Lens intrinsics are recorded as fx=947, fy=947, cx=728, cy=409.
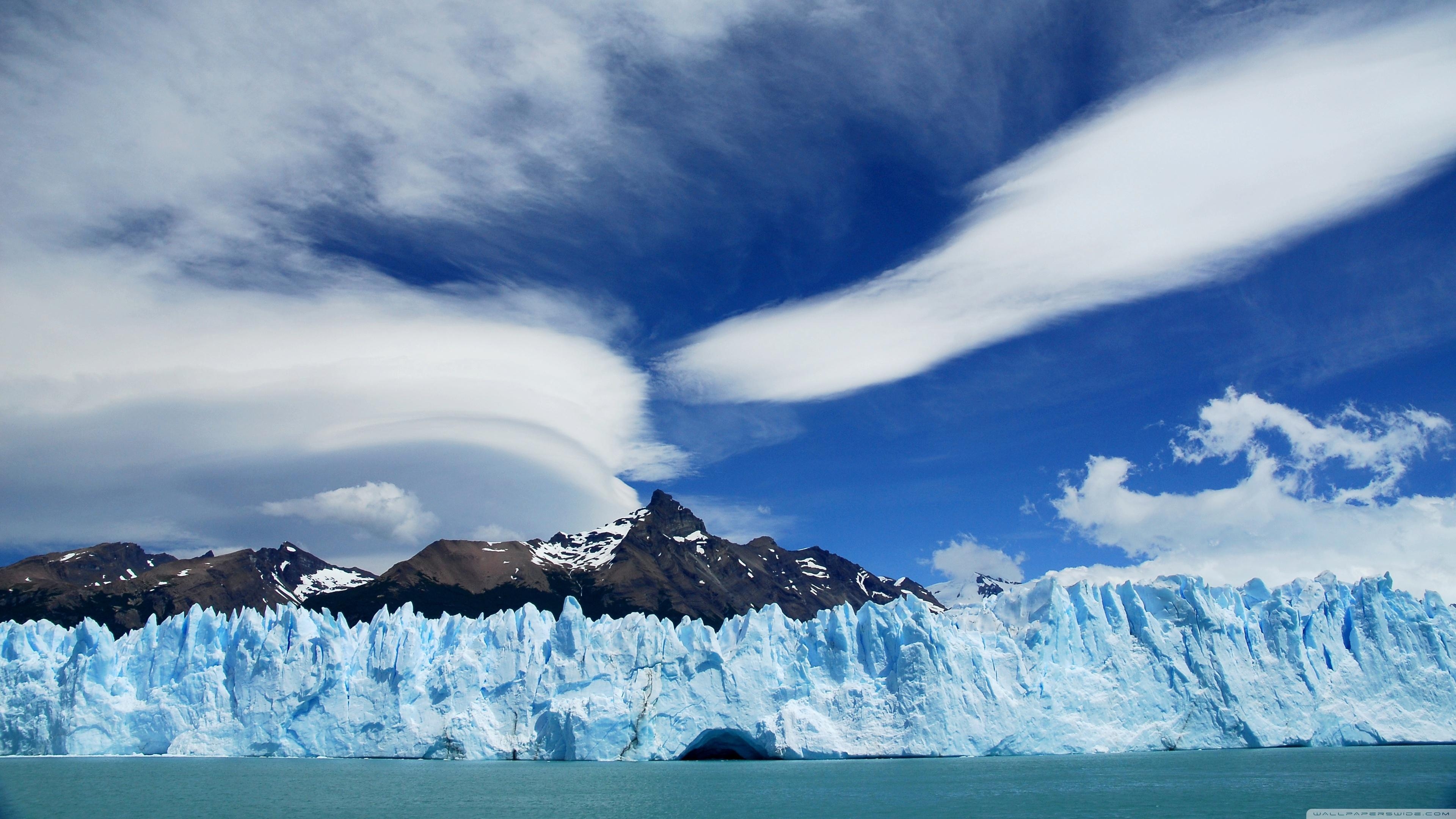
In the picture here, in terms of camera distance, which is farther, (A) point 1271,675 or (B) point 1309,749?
(B) point 1309,749

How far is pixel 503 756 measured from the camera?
43031 mm

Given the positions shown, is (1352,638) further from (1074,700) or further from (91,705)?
(91,705)

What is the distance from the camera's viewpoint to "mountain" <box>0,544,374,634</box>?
3696 inches

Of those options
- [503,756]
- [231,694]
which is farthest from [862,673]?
[231,694]

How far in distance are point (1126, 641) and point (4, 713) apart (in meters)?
52.7

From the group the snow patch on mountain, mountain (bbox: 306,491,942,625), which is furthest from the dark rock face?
mountain (bbox: 306,491,942,625)

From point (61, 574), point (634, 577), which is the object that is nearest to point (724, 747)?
point (634, 577)

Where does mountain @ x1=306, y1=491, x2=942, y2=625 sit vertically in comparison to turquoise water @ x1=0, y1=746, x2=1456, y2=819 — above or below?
above

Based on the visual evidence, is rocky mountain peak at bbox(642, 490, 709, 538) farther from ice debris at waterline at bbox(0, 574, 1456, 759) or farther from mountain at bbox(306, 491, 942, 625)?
ice debris at waterline at bbox(0, 574, 1456, 759)

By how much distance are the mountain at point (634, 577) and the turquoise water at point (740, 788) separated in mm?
60119

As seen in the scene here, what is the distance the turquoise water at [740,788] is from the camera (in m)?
23.5

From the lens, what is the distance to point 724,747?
155 feet

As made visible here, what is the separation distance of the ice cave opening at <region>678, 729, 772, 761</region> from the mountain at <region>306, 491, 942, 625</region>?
47.1 meters

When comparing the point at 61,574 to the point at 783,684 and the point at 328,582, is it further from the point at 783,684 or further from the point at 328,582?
the point at 783,684
